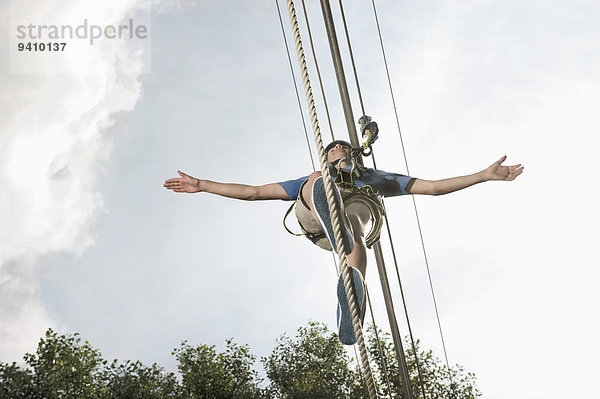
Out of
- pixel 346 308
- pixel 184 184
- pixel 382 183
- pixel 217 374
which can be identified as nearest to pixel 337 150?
pixel 382 183

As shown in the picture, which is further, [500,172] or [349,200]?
[349,200]

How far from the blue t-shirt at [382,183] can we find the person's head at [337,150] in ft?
0.67

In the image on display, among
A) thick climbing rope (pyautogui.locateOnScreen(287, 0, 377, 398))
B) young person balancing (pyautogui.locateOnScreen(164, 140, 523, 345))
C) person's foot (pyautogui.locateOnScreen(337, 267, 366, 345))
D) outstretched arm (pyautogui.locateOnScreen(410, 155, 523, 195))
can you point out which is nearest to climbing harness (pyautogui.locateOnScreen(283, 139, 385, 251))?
young person balancing (pyautogui.locateOnScreen(164, 140, 523, 345))

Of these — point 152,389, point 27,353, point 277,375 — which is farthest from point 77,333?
point 277,375

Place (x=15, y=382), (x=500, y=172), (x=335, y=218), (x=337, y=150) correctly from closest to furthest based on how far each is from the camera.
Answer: (x=335, y=218) → (x=500, y=172) → (x=337, y=150) → (x=15, y=382)

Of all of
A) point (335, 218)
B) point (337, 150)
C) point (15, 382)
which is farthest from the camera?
point (15, 382)

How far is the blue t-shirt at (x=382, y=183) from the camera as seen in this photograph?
3102 mm

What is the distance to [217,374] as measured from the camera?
11836 millimetres

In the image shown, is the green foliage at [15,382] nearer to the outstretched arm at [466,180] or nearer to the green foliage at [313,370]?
the green foliage at [313,370]

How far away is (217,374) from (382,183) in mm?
9750

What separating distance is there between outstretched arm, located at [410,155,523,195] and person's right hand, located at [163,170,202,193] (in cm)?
120

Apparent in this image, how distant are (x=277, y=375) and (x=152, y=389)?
111 inches

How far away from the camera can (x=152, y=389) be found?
11367 millimetres

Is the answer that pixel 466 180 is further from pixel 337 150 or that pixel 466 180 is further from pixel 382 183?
pixel 337 150
